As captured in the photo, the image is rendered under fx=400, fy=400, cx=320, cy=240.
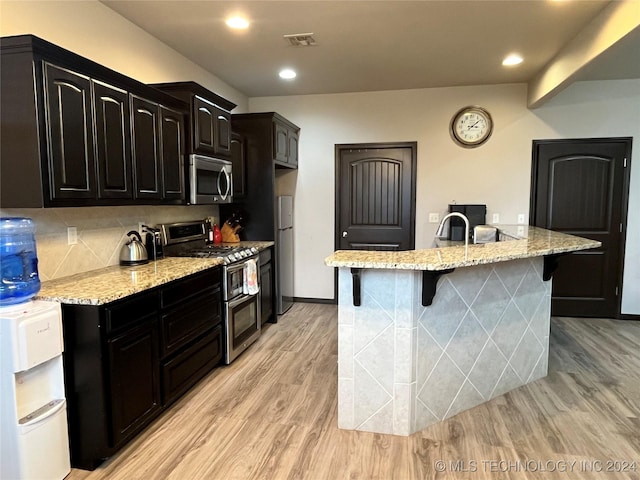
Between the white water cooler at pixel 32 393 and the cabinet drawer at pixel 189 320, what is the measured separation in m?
0.64

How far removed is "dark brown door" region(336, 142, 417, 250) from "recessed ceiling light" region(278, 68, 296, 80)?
109 centimetres

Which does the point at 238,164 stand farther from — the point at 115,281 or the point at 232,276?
the point at 115,281

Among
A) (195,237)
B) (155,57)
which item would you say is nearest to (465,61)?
(155,57)

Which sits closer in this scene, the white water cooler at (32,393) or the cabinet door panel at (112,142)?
the white water cooler at (32,393)

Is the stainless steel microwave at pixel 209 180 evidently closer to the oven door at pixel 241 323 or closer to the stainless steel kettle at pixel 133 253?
the stainless steel kettle at pixel 133 253

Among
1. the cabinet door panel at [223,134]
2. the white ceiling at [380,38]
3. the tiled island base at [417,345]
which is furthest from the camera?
the cabinet door panel at [223,134]

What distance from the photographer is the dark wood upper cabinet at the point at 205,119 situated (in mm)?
3164

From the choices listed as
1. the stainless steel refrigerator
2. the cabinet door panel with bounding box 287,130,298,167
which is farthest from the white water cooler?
the cabinet door panel with bounding box 287,130,298,167

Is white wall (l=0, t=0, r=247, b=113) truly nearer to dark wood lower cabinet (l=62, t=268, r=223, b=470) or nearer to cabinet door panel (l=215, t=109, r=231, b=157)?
cabinet door panel (l=215, t=109, r=231, b=157)

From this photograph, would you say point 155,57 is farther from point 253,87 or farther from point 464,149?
point 464,149

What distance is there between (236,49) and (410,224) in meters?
2.80

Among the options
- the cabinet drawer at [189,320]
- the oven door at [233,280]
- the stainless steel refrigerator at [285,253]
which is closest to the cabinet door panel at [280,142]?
the stainless steel refrigerator at [285,253]

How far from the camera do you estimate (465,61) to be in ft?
12.7

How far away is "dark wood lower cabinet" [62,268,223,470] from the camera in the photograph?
202 centimetres
